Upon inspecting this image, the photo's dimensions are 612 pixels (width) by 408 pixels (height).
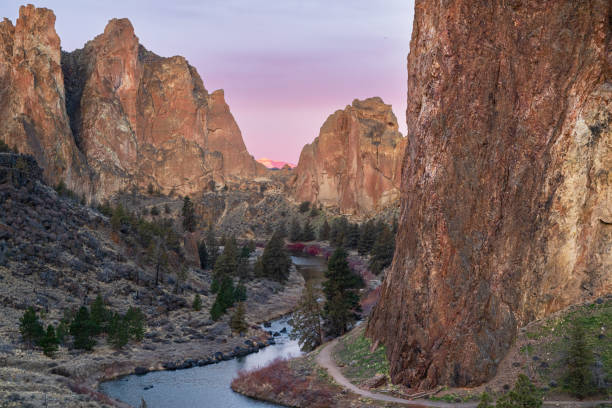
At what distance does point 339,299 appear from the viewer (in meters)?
50.9

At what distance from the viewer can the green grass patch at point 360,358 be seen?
3653 cm

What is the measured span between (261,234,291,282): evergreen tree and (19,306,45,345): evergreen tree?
145ft

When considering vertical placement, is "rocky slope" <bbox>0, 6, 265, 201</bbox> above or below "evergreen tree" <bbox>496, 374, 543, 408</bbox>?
above

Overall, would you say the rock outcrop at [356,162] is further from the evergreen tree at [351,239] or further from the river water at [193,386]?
the river water at [193,386]

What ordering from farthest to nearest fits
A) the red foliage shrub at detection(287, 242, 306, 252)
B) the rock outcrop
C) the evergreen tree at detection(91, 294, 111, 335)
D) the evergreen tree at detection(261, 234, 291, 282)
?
the rock outcrop, the red foliage shrub at detection(287, 242, 306, 252), the evergreen tree at detection(261, 234, 291, 282), the evergreen tree at detection(91, 294, 111, 335)

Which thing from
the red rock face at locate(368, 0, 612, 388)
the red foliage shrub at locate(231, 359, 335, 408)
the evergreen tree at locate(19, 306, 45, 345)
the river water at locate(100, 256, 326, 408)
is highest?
the red rock face at locate(368, 0, 612, 388)

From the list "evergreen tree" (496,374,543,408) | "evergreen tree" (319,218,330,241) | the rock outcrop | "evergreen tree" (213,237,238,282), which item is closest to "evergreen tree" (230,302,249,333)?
"evergreen tree" (213,237,238,282)

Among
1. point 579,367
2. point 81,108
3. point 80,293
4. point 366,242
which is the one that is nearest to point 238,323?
point 80,293

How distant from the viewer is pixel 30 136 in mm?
141500

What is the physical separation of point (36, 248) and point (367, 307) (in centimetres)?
3579

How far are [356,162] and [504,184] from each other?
481 feet

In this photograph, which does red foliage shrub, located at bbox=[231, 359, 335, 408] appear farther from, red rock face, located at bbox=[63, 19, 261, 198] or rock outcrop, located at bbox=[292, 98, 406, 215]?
red rock face, located at bbox=[63, 19, 261, 198]

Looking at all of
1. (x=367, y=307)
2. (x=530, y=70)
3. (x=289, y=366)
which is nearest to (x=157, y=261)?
(x=367, y=307)

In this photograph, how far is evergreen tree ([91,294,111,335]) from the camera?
49728 millimetres
